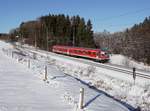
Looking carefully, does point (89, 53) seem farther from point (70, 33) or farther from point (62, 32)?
point (62, 32)

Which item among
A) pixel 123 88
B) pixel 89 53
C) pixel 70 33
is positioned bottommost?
pixel 123 88

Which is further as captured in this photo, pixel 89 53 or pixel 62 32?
pixel 62 32

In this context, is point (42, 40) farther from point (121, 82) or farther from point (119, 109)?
point (119, 109)

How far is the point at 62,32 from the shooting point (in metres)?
120

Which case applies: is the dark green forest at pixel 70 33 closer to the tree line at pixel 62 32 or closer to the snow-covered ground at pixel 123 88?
the tree line at pixel 62 32

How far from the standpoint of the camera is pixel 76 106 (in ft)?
36.0

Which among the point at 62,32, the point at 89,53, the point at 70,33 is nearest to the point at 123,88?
the point at 89,53

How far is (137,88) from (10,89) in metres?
11.3

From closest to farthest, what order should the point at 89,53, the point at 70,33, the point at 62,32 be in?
the point at 89,53 < the point at 70,33 < the point at 62,32

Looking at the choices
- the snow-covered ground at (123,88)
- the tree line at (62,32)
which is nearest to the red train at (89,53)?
the snow-covered ground at (123,88)

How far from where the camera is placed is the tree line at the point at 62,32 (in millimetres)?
107062

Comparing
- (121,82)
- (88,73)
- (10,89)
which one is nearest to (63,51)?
(88,73)

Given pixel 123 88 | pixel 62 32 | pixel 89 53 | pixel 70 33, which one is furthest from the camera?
pixel 62 32

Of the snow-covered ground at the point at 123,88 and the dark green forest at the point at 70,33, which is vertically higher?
the dark green forest at the point at 70,33
